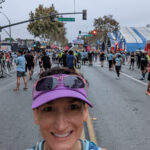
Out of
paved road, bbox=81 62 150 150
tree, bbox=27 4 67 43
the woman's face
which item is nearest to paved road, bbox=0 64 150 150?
paved road, bbox=81 62 150 150

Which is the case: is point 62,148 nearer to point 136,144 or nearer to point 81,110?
point 81,110

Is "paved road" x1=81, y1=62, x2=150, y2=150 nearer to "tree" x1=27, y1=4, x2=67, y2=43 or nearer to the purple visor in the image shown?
the purple visor

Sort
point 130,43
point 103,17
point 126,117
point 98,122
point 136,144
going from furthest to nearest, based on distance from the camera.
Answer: point 103,17 → point 130,43 → point 126,117 → point 98,122 → point 136,144

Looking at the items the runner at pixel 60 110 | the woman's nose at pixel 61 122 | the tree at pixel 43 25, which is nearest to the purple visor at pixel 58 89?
the runner at pixel 60 110

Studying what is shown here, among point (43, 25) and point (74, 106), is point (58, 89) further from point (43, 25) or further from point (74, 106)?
point (43, 25)

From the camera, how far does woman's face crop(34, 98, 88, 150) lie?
111 centimetres

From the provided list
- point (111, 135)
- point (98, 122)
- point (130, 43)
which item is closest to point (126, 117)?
point (98, 122)

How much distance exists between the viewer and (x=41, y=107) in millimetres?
1175

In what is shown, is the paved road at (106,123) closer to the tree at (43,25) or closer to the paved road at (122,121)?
the paved road at (122,121)

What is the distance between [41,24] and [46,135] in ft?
185

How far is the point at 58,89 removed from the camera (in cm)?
117

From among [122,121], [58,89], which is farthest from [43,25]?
[58,89]

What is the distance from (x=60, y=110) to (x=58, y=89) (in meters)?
0.13

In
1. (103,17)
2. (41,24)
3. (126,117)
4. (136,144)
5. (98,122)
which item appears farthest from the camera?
(41,24)
